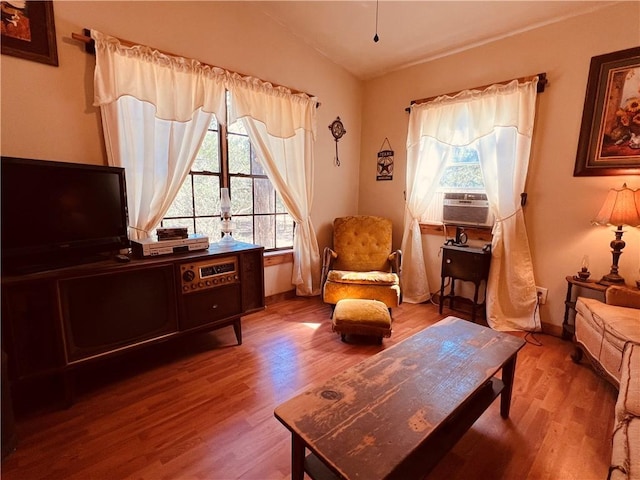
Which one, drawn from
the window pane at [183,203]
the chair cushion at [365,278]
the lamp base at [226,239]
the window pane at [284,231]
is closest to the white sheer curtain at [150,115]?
the window pane at [183,203]

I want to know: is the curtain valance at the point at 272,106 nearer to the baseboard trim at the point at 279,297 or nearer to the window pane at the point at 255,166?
the window pane at the point at 255,166

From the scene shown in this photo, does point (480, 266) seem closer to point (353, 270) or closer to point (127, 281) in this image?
point (353, 270)

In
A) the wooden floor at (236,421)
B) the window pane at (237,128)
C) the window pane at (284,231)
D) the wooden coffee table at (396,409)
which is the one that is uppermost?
the window pane at (237,128)

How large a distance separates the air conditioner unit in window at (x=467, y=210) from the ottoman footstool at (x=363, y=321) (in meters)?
1.39

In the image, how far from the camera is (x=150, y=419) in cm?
162

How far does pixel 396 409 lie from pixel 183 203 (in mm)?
2283

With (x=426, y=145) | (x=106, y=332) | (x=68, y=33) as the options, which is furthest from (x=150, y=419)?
(x=426, y=145)

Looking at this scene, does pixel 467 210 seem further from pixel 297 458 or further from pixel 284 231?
pixel 297 458

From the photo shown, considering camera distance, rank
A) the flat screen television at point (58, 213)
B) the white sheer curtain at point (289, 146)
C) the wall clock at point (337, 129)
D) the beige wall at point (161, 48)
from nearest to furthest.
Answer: the flat screen television at point (58, 213) < the beige wall at point (161, 48) < the white sheer curtain at point (289, 146) < the wall clock at point (337, 129)

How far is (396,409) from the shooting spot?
1096 millimetres

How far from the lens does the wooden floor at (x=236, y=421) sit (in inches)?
53.1

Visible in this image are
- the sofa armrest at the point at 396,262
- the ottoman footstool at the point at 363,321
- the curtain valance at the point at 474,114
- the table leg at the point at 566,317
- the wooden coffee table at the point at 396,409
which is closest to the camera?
the wooden coffee table at the point at 396,409

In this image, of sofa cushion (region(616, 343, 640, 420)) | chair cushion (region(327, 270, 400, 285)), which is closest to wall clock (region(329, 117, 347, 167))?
chair cushion (region(327, 270, 400, 285))

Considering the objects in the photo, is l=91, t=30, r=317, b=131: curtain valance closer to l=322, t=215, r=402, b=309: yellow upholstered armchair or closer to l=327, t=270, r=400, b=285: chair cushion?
l=322, t=215, r=402, b=309: yellow upholstered armchair
